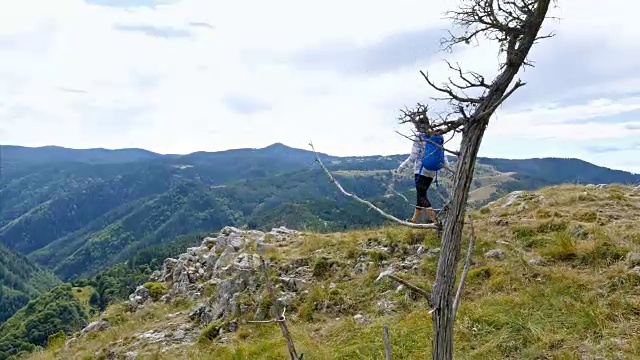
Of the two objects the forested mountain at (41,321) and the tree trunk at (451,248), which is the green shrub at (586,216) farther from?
the forested mountain at (41,321)

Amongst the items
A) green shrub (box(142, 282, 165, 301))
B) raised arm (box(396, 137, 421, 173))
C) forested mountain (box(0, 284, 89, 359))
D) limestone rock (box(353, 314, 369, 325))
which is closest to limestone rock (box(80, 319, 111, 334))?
green shrub (box(142, 282, 165, 301))

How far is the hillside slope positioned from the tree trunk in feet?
5.47

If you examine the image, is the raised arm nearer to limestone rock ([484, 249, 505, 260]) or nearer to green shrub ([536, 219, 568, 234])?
limestone rock ([484, 249, 505, 260])

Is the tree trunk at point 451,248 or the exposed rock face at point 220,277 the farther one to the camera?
the exposed rock face at point 220,277

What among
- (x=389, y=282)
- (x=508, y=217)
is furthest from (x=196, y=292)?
(x=508, y=217)

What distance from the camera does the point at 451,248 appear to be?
2.93 meters

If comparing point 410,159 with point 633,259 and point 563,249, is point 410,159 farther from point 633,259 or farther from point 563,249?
point 633,259

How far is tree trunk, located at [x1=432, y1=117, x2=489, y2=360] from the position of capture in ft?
9.39

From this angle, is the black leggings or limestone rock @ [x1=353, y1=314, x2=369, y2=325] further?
the black leggings

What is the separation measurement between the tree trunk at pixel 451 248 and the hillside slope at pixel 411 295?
1668 millimetres

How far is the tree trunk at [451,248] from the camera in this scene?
286 cm

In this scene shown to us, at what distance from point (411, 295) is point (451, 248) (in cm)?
614

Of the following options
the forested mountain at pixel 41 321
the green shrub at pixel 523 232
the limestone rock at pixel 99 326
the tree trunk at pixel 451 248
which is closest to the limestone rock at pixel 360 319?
the green shrub at pixel 523 232

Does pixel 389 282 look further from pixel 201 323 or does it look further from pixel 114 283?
pixel 114 283
